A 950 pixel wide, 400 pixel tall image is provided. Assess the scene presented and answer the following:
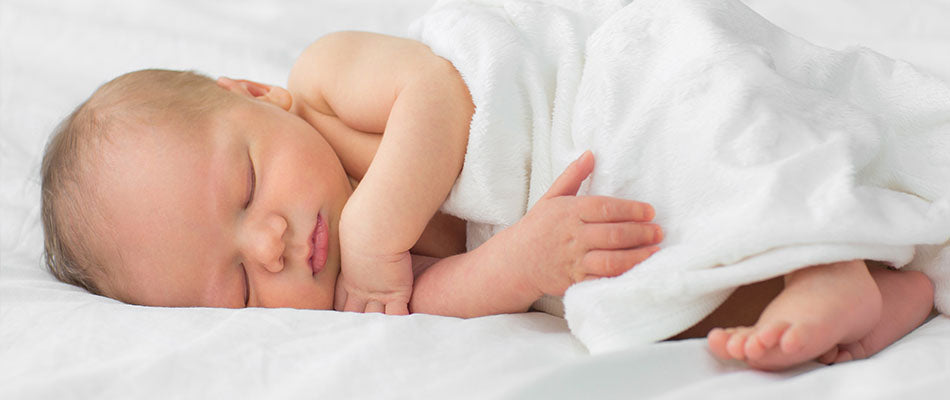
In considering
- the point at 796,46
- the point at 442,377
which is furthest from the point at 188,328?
the point at 796,46

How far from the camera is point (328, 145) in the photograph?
1.24 meters

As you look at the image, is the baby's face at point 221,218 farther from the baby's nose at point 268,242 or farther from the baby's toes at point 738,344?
the baby's toes at point 738,344

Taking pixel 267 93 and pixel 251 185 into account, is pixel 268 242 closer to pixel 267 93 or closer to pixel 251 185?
pixel 251 185

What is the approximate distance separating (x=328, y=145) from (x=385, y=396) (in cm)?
52

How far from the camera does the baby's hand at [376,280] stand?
3.65 ft

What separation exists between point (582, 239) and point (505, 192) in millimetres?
217

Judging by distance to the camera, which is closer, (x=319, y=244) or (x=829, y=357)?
(x=829, y=357)

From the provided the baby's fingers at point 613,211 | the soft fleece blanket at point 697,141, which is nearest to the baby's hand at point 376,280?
the soft fleece blanket at point 697,141

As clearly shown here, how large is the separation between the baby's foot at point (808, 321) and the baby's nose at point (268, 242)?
0.55 m

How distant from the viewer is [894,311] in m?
0.91

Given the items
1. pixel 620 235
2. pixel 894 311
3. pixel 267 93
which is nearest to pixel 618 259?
pixel 620 235

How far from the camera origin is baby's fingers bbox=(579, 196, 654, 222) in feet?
3.06

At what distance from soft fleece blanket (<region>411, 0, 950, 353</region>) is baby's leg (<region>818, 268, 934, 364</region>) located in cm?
2

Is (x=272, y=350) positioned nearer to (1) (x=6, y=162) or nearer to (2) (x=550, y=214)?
(2) (x=550, y=214)
